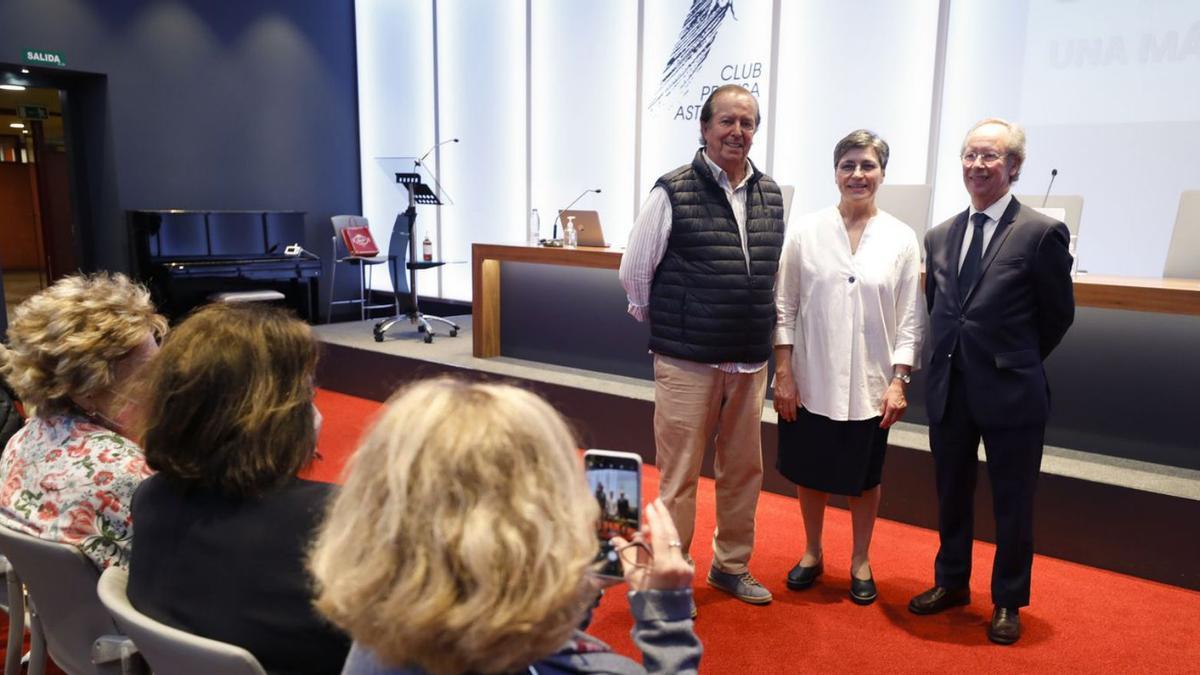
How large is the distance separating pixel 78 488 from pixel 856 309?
2005 mm

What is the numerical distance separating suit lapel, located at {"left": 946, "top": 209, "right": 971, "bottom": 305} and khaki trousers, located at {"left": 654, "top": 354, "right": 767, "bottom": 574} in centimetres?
62

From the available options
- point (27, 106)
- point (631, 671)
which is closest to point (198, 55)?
point (27, 106)

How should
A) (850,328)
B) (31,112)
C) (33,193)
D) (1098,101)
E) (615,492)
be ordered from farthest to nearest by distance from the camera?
(33,193) → (31,112) → (1098,101) → (850,328) → (615,492)

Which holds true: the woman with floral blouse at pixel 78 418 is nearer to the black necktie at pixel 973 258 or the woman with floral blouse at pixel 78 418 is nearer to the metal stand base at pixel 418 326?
the black necktie at pixel 973 258

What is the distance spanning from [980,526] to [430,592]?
2.91 m

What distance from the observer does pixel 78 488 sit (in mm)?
1396

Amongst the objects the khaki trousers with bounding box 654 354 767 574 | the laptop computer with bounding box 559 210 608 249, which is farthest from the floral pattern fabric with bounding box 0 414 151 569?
the laptop computer with bounding box 559 210 608 249

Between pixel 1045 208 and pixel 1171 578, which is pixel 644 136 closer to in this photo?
pixel 1045 208

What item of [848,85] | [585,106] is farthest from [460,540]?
[585,106]

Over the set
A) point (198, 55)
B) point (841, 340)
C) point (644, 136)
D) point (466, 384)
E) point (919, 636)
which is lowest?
point (919, 636)

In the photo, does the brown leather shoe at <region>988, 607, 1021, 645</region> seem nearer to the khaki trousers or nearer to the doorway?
→ the khaki trousers

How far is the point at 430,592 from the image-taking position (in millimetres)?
697

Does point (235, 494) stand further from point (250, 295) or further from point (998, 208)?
point (250, 295)

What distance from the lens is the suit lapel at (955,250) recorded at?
2346 mm
